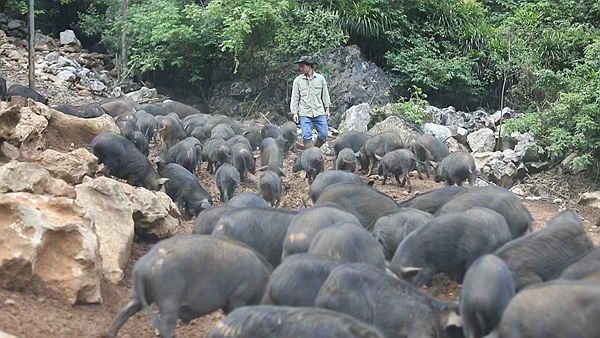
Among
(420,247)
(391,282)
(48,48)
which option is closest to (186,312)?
(391,282)

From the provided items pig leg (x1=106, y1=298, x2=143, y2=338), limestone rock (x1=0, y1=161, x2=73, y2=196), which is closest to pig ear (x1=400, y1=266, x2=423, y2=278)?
pig leg (x1=106, y1=298, x2=143, y2=338)

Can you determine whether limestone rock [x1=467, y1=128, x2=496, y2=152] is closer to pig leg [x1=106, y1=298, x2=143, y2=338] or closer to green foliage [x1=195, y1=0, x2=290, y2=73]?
green foliage [x1=195, y1=0, x2=290, y2=73]

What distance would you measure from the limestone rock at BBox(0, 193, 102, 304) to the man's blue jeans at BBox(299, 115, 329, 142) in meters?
A: 9.06

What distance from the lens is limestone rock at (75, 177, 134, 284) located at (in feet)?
23.2

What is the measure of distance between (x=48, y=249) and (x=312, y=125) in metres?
9.69

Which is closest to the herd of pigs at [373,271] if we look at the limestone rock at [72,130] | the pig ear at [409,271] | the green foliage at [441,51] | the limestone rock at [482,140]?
the pig ear at [409,271]

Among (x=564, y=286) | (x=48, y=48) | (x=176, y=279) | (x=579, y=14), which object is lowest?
(x=48, y=48)

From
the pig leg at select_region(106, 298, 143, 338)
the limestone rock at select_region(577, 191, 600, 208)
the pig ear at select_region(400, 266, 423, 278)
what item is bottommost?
the limestone rock at select_region(577, 191, 600, 208)

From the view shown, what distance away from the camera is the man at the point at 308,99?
14844mm

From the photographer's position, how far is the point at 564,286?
4801 mm

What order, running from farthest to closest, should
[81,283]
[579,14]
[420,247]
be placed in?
[579,14] → [420,247] → [81,283]

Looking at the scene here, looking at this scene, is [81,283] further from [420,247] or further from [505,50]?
[505,50]

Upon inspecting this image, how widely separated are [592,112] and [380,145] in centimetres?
402

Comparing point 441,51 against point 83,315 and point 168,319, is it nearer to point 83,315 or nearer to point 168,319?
point 83,315
